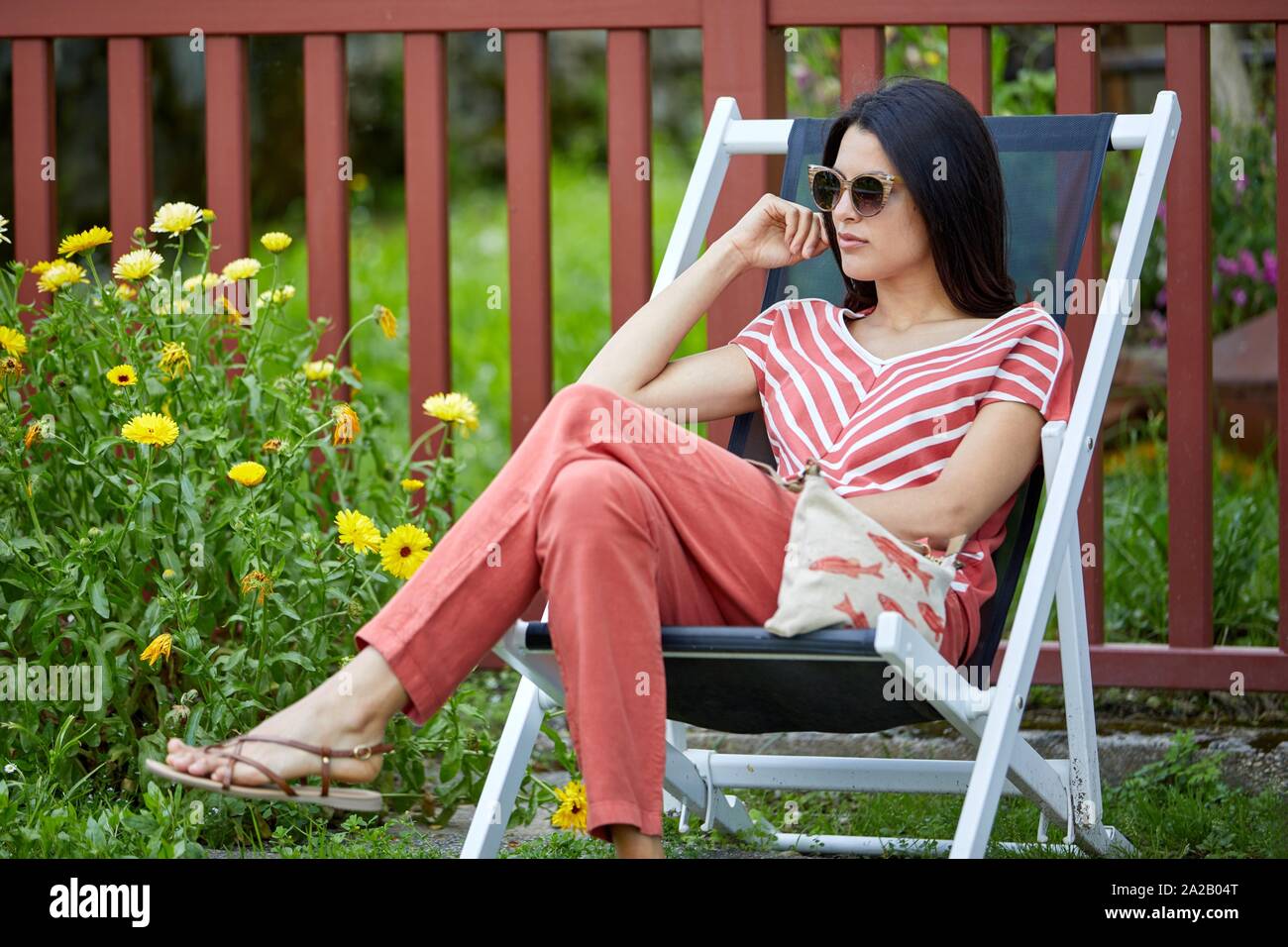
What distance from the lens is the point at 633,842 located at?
218 cm

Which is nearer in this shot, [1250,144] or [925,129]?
[925,129]

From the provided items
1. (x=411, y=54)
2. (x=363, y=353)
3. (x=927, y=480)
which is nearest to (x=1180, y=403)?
(x=927, y=480)

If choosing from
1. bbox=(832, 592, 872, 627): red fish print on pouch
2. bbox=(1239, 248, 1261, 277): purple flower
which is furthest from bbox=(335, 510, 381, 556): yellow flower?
bbox=(1239, 248, 1261, 277): purple flower

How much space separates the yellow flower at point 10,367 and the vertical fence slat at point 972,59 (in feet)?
6.42

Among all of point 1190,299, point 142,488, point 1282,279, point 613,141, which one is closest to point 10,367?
point 142,488

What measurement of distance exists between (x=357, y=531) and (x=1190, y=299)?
1782 mm

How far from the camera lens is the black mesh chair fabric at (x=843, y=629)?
7.27 ft

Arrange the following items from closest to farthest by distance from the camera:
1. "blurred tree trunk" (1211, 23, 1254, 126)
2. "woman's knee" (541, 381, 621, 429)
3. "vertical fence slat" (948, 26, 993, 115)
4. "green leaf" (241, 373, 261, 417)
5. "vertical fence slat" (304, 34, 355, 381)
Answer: "woman's knee" (541, 381, 621, 429), "green leaf" (241, 373, 261, 417), "vertical fence slat" (948, 26, 993, 115), "vertical fence slat" (304, 34, 355, 381), "blurred tree trunk" (1211, 23, 1254, 126)

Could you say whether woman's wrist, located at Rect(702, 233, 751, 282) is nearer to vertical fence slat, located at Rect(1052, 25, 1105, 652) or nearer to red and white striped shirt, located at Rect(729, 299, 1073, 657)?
red and white striped shirt, located at Rect(729, 299, 1073, 657)

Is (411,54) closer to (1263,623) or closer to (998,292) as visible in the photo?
(998,292)

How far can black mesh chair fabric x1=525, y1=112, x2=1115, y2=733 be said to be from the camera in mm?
2215

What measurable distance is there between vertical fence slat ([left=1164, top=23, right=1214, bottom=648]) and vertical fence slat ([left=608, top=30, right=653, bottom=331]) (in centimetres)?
110

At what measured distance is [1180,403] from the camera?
3480 mm
